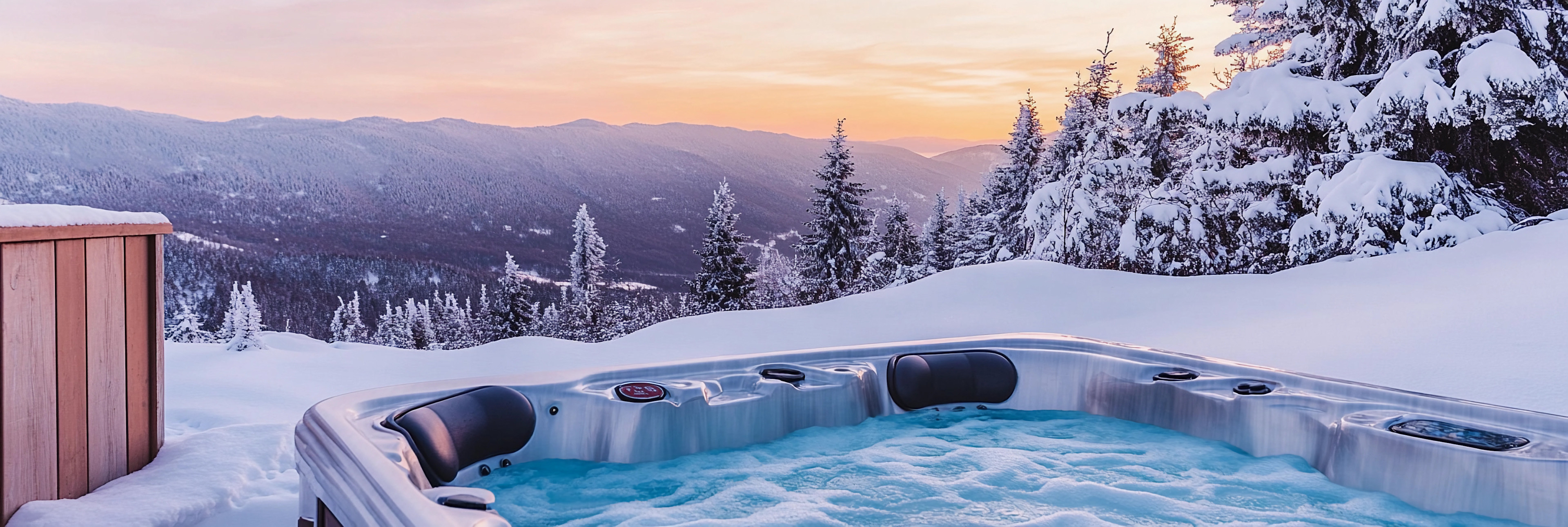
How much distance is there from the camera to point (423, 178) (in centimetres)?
10288

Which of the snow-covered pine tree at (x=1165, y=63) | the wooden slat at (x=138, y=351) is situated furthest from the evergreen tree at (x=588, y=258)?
the wooden slat at (x=138, y=351)

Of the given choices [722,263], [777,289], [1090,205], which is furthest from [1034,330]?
[777,289]

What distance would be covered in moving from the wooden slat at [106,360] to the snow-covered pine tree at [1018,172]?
14783 mm

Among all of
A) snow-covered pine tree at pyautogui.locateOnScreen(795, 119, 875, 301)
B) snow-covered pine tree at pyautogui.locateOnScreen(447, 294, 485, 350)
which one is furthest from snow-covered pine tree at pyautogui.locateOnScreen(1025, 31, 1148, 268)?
snow-covered pine tree at pyautogui.locateOnScreen(447, 294, 485, 350)

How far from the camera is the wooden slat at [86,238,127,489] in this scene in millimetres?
1834

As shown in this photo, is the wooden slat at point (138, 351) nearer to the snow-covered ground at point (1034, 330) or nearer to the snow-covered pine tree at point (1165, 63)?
the snow-covered ground at point (1034, 330)

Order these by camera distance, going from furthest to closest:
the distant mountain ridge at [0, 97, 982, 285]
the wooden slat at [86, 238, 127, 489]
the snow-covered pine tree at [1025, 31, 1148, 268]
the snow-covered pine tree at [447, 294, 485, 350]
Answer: the distant mountain ridge at [0, 97, 982, 285]
the snow-covered pine tree at [447, 294, 485, 350]
the snow-covered pine tree at [1025, 31, 1148, 268]
the wooden slat at [86, 238, 127, 489]

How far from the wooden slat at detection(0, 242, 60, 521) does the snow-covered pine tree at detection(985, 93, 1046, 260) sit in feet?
49.2

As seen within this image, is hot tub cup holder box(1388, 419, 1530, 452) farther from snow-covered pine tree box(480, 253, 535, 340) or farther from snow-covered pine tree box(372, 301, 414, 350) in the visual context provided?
snow-covered pine tree box(372, 301, 414, 350)

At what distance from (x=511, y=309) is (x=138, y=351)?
22.5 m

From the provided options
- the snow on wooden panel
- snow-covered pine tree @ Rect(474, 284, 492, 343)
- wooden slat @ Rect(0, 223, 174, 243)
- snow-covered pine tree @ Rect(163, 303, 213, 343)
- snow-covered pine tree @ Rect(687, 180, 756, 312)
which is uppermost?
the snow on wooden panel

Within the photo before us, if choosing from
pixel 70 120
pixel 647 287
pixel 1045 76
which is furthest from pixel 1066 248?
pixel 70 120

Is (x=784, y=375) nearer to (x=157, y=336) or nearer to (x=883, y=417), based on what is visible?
(x=883, y=417)

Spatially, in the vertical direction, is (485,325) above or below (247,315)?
below
